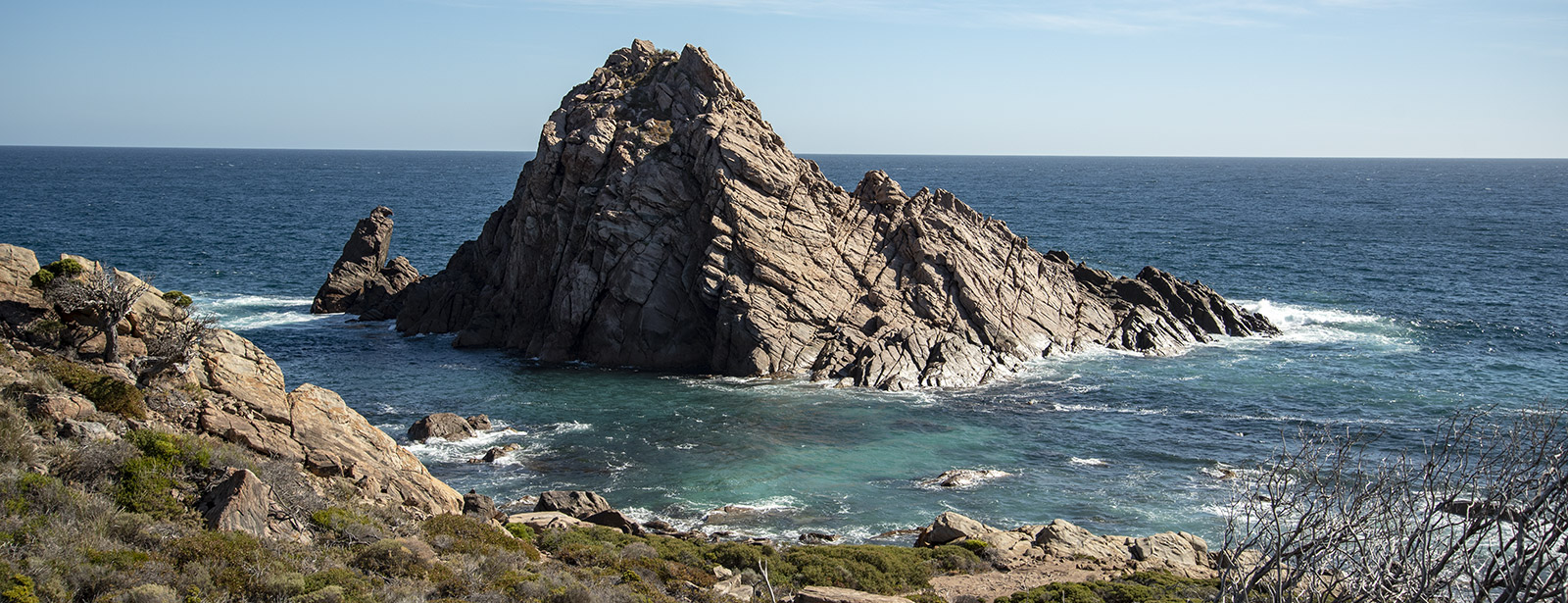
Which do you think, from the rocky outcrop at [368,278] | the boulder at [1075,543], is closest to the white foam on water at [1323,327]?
the boulder at [1075,543]

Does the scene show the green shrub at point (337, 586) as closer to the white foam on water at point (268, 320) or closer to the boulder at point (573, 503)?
the boulder at point (573, 503)

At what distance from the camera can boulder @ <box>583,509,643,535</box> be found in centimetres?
3181

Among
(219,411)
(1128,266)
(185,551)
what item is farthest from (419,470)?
(1128,266)

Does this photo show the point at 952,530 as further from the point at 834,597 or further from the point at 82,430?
the point at 82,430

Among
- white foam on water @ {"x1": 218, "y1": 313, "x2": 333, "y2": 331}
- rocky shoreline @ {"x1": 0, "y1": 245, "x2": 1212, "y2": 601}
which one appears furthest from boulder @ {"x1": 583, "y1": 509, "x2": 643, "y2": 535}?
white foam on water @ {"x1": 218, "y1": 313, "x2": 333, "y2": 331}

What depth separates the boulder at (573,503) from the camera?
33.6 metres

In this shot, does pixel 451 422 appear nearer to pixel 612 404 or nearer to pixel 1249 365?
pixel 612 404

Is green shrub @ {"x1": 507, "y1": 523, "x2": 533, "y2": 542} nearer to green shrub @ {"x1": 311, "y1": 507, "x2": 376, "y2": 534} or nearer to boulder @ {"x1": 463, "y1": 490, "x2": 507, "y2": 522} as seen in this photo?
Answer: boulder @ {"x1": 463, "y1": 490, "x2": 507, "y2": 522}

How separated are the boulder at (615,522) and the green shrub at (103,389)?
13.6 metres

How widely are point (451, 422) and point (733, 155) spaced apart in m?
24.8

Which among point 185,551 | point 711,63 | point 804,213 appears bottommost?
point 185,551

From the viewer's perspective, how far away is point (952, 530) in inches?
1236

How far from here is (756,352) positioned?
55.3 metres

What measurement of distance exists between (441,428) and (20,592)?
29.9m
